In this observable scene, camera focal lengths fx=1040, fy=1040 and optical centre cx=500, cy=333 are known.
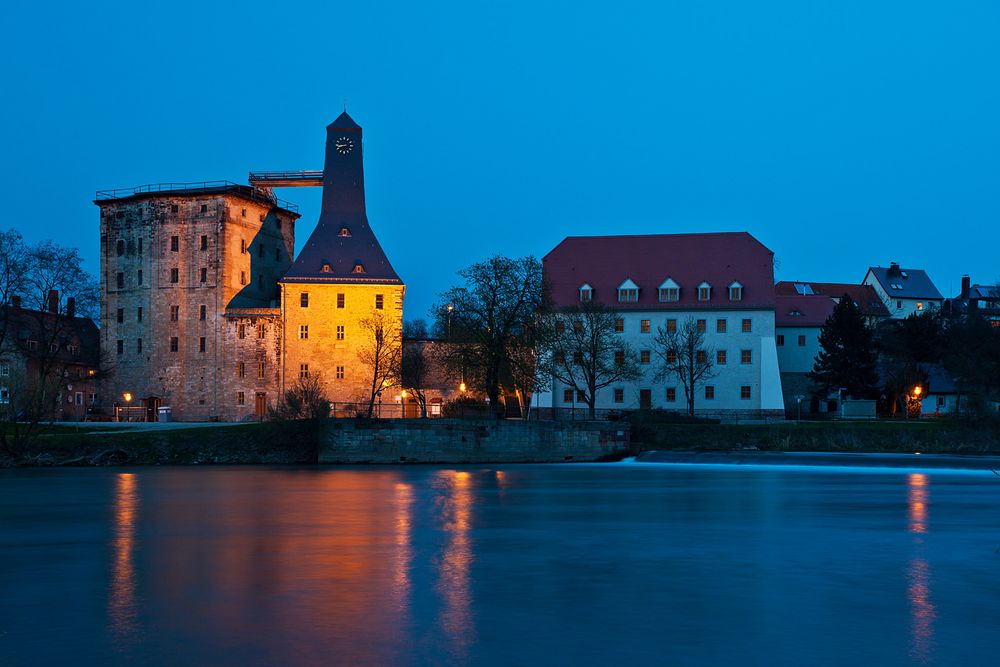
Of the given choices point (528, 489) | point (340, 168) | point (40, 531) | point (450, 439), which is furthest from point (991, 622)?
point (340, 168)

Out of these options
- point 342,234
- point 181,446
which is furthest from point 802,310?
point 181,446

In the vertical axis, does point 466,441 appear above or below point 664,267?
below

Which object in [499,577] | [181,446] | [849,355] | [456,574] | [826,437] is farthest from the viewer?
[849,355]

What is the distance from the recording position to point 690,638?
47.7 ft

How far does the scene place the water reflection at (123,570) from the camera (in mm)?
15438

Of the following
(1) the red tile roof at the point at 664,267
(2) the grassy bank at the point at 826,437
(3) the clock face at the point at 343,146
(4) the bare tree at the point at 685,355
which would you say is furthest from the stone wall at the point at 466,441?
(3) the clock face at the point at 343,146

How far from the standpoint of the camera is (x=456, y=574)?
19891mm

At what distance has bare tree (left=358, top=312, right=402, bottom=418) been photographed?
7700 centimetres

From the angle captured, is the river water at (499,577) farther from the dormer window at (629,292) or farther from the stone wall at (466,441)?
the dormer window at (629,292)

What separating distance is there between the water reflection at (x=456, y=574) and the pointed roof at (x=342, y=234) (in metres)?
44.2

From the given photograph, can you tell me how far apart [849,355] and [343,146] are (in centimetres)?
4244

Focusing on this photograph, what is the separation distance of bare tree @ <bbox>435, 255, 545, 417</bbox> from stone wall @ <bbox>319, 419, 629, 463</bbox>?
162 inches

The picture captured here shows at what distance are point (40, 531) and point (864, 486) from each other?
2978 centimetres

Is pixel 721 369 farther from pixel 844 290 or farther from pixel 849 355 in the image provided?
Result: pixel 844 290
